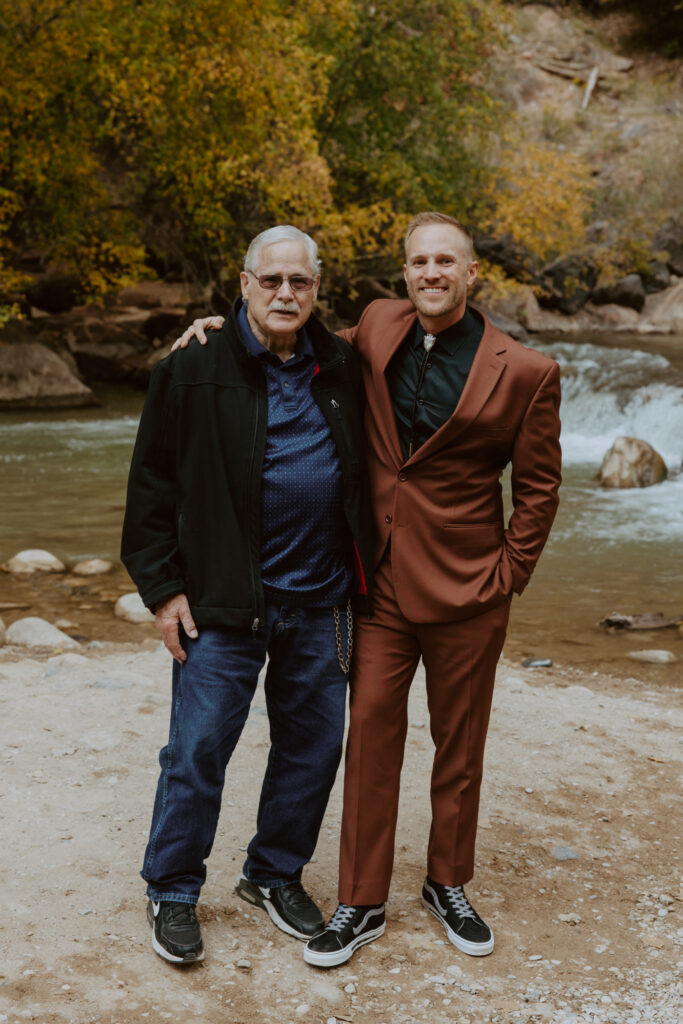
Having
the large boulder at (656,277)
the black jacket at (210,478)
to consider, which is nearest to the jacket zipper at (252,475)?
the black jacket at (210,478)

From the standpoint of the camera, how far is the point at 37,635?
20.4 ft

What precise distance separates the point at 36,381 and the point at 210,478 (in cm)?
1501

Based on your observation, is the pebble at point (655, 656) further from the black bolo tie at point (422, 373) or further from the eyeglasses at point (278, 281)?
the eyeglasses at point (278, 281)

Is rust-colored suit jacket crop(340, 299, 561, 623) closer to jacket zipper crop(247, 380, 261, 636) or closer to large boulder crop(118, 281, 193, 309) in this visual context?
jacket zipper crop(247, 380, 261, 636)

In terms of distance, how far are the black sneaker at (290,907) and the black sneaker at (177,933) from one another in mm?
268

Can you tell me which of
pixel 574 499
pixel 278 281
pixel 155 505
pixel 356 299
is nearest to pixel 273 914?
pixel 155 505

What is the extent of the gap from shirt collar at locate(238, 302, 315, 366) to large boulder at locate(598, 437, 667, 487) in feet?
33.0

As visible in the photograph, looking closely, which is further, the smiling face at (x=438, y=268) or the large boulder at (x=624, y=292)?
Answer: the large boulder at (x=624, y=292)

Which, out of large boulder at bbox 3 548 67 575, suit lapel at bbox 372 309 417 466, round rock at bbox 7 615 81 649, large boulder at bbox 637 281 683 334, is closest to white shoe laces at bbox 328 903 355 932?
suit lapel at bbox 372 309 417 466

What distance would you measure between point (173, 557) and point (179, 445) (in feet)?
1.03

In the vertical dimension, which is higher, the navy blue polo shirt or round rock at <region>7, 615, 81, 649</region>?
the navy blue polo shirt

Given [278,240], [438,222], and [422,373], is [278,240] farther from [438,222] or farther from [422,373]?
[422,373]

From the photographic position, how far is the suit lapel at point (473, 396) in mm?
2777

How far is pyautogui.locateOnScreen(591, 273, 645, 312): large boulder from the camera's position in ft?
81.9
